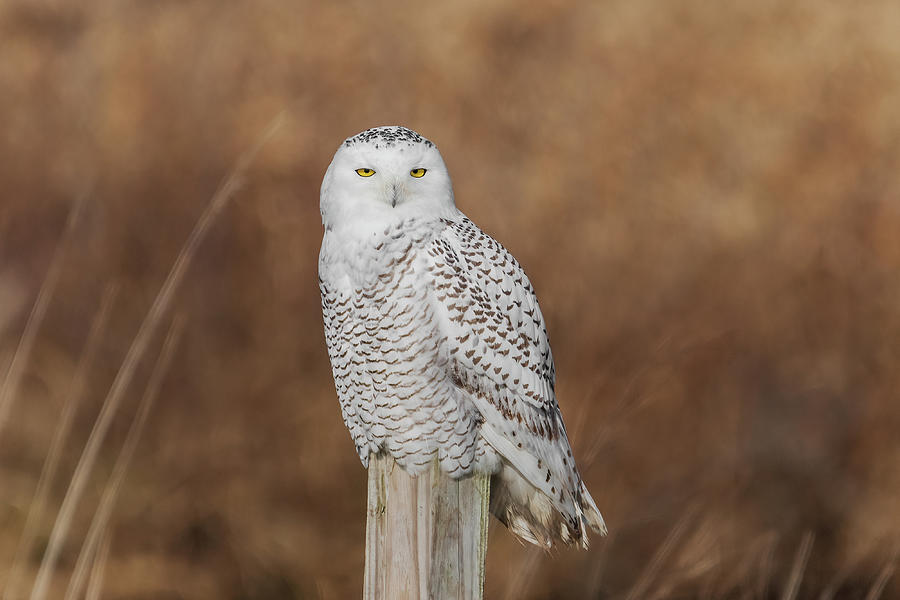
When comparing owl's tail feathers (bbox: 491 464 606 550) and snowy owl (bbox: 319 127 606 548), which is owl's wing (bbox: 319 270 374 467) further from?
owl's tail feathers (bbox: 491 464 606 550)

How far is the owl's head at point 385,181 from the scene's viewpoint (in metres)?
2.10

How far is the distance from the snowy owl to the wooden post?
2.4 inches

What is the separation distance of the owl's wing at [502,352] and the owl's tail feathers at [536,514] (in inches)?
0.7

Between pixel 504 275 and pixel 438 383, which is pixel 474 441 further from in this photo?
pixel 504 275

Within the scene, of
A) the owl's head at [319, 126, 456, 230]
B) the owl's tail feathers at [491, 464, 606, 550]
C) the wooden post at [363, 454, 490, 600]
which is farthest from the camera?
the owl's tail feathers at [491, 464, 606, 550]

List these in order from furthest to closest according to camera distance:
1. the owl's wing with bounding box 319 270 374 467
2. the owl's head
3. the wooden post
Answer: the owl's wing with bounding box 319 270 374 467 → the owl's head → the wooden post

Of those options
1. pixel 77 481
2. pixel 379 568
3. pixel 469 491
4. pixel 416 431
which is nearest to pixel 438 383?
pixel 416 431

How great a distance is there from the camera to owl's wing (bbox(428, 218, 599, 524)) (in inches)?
86.1

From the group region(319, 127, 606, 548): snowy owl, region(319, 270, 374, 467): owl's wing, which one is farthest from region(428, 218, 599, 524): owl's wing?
region(319, 270, 374, 467): owl's wing

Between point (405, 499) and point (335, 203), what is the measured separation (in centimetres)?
66

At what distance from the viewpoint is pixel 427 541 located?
1948 mm

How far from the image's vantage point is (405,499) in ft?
6.64

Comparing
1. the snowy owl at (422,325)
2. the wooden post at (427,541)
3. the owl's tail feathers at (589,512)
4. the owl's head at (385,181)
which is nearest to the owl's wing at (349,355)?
the snowy owl at (422,325)

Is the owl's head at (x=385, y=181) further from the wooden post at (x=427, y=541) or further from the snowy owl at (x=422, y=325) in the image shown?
the wooden post at (x=427, y=541)
